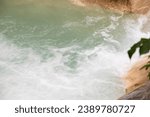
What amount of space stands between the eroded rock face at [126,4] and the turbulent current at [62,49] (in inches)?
9.3

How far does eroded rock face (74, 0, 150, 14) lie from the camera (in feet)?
27.9

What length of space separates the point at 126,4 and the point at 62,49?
2.66m

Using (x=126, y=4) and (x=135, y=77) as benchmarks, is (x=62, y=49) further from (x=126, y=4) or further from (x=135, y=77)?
(x=126, y=4)

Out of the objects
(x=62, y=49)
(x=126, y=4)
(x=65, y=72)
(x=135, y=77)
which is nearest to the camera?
(x=135, y=77)

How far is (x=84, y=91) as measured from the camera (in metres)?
5.63

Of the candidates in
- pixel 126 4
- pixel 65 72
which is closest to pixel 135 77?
pixel 65 72

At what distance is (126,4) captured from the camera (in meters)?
8.69

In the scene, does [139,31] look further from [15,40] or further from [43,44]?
[15,40]

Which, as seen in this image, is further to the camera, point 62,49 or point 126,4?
point 126,4

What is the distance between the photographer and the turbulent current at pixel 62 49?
5.70 meters

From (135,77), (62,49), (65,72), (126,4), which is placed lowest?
(135,77)

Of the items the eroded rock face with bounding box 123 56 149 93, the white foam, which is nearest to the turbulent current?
the white foam

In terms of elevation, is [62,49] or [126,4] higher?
[126,4]

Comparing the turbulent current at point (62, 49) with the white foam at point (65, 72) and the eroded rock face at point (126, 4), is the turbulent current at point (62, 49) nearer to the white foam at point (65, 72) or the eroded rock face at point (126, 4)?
the white foam at point (65, 72)
